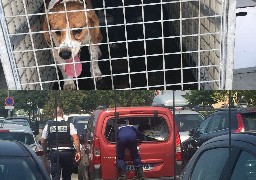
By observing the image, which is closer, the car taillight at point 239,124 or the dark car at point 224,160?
the dark car at point 224,160

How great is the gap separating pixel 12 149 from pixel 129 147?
484 mm

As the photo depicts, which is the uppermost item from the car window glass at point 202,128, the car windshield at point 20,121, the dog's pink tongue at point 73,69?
the dog's pink tongue at point 73,69

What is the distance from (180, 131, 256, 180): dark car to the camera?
272 cm

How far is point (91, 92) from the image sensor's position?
288 cm

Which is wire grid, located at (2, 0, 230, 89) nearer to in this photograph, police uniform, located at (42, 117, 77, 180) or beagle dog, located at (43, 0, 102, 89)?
beagle dog, located at (43, 0, 102, 89)

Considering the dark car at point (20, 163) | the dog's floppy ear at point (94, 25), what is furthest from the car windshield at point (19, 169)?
the dog's floppy ear at point (94, 25)

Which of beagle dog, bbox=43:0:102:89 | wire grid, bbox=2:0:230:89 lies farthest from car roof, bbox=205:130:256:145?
beagle dog, bbox=43:0:102:89

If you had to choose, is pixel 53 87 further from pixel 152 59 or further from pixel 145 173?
pixel 145 173

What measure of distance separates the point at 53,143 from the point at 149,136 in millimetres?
403

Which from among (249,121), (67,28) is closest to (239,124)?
(249,121)

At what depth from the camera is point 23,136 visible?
2.91 metres

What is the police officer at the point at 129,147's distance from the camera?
2885 mm

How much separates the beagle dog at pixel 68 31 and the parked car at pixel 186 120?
1.28m

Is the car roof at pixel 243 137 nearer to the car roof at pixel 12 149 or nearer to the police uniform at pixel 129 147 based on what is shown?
the police uniform at pixel 129 147
